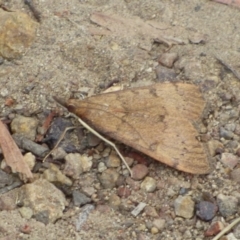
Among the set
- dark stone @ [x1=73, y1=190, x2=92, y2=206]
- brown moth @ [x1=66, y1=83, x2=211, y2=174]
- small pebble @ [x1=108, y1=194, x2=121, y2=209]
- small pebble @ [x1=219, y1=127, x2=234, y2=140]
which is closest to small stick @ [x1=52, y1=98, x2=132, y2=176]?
brown moth @ [x1=66, y1=83, x2=211, y2=174]

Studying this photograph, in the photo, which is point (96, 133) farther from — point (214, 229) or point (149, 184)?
point (214, 229)

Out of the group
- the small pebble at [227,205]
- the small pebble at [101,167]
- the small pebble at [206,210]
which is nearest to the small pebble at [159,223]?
the small pebble at [206,210]

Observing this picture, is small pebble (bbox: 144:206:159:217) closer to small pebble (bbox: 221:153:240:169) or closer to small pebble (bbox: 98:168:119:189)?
small pebble (bbox: 98:168:119:189)

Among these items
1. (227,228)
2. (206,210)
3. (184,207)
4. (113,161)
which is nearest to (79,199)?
(113,161)

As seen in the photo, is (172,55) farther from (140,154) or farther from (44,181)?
(44,181)

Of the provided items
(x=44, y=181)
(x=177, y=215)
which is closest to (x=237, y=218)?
(x=177, y=215)

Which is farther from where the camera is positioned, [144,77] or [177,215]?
[144,77]
